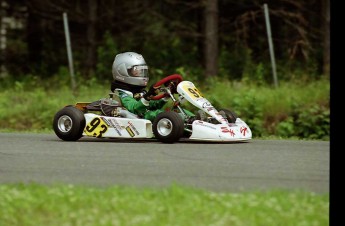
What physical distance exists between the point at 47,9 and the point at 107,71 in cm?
304

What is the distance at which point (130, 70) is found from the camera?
13.5 meters

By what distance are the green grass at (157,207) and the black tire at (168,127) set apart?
4.11 meters

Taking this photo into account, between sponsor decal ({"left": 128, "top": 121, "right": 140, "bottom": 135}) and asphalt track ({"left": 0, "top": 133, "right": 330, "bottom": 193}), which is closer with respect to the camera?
asphalt track ({"left": 0, "top": 133, "right": 330, "bottom": 193})

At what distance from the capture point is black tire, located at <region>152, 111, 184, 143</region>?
12.4m

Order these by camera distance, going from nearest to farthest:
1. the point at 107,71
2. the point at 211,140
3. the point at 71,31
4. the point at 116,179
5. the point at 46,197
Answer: the point at 46,197, the point at 116,179, the point at 211,140, the point at 107,71, the point at 71,31

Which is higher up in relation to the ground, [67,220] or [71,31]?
[71,31]

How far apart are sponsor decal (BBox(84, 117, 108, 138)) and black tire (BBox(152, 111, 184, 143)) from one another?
2.88 feet

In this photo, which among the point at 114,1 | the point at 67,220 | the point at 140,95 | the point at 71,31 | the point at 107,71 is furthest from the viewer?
the point at 71,31

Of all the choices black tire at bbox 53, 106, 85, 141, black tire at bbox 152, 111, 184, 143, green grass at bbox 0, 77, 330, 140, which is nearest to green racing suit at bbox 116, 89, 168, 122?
black tire at bbox 152, 111, 184, 143

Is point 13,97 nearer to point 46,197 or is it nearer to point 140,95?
point 140,95

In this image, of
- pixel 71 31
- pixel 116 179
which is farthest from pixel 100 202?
pixel 71 31

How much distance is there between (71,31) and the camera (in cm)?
3297

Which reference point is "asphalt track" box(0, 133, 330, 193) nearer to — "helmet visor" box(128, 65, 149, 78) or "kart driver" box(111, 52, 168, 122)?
"kart driver" box(111, 52, 168, 122)

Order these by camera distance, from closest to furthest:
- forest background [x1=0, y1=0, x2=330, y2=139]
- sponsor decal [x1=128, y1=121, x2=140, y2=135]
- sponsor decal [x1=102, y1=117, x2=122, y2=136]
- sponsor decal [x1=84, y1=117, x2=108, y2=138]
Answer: sponsor decal [x1=128, y1=121, x2=140, y2=135], sponsor decal [x1=102, y1=117, x2=122, y2=136], sponsor decal [x1=84, y1=117, x2=108, y2=138], forest background [x1=0, y1=0, x2=330, y2=139]
